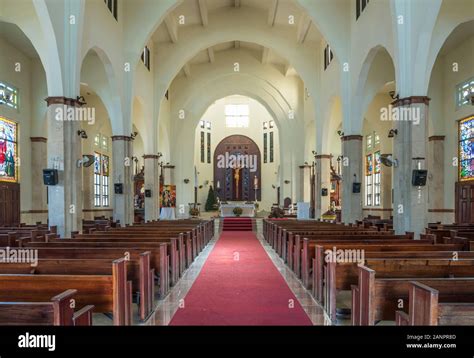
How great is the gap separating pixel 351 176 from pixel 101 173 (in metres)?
13.6

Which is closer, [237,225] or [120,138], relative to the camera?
[120,138]

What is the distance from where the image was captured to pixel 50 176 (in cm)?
908

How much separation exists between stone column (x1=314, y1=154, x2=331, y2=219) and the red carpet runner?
9768mm

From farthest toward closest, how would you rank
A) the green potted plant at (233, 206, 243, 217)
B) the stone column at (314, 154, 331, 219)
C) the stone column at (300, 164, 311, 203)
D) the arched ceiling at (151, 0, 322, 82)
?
the stone column at (300, 164, 311, 203) < the green potted plant at (233, 206, 243, 217) < the stone column at (314, 154, 331, 219) < the arched ceiling at (151, 0, 322, 82)

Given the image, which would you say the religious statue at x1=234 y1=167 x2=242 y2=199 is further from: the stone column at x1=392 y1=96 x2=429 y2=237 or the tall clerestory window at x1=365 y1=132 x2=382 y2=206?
the stone column at x1=392 y1=96 x2=429 y2=237

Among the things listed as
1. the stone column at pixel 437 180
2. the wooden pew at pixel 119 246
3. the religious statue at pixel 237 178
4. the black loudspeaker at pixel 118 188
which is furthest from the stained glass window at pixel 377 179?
the wooden pew at pixel 119 246

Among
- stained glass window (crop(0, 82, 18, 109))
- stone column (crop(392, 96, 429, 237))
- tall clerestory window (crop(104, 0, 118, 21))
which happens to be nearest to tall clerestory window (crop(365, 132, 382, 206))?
stone column (crop(392, 96, 429, 237))

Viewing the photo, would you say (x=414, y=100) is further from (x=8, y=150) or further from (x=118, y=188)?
(x=8, y=150)

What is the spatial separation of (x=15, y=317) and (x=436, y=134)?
49.4ft

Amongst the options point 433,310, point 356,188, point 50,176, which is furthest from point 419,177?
point 50,176

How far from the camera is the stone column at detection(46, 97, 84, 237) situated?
9336 mm

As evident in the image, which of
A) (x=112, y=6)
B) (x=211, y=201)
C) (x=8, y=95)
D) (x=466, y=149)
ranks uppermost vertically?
(x=112, y=6)

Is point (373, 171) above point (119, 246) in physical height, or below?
above
